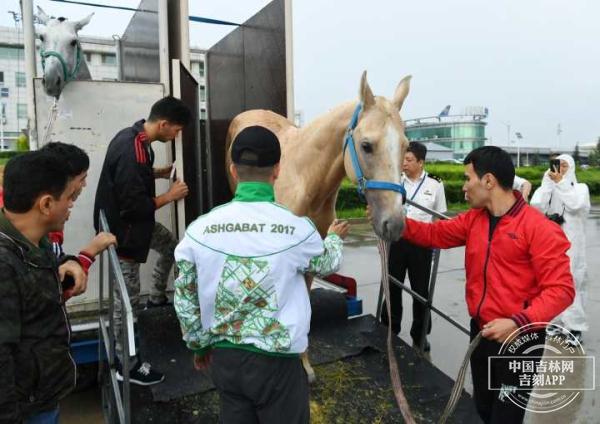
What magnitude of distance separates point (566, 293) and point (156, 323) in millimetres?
2609

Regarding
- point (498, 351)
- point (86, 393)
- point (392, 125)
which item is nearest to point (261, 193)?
point (392, 125)

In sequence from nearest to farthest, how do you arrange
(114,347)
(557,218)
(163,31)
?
(114,347)
(163,31)
(557,218)

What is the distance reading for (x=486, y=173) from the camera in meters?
2.27

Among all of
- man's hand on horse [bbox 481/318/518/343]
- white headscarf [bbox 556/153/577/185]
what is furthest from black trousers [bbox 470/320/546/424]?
white headscarf [bbox 556/153/577/185]

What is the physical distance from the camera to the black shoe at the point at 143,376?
286 cm

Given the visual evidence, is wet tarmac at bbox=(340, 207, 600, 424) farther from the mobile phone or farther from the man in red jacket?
the mobile phone

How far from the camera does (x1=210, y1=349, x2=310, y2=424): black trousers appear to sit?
157cm

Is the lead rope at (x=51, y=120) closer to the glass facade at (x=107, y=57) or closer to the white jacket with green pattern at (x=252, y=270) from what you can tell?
the white jacket with green pattern at (x=252, y=270)

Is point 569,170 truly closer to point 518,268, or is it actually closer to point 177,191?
point 518,268

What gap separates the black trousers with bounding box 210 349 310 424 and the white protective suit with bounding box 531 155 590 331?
149 inches

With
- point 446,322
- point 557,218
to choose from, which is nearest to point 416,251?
point 557,218

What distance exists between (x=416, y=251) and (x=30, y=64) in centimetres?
342

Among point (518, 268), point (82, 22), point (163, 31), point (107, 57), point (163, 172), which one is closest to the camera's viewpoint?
point (518, 268)

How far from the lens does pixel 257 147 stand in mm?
1624
